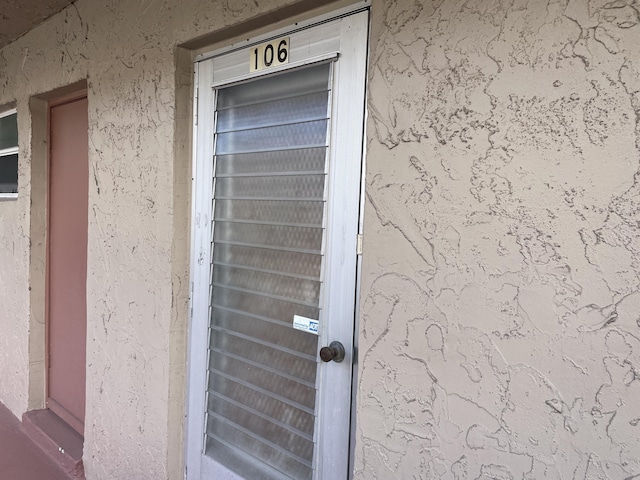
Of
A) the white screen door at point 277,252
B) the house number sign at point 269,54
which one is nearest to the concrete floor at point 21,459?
the white screen door at point 277,252

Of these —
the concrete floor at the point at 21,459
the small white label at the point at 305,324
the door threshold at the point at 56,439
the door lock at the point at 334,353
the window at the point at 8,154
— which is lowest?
the concrete floor at the point at 21,459

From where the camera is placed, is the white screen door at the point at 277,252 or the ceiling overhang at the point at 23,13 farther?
the ceiling overhang at the point at 23,13

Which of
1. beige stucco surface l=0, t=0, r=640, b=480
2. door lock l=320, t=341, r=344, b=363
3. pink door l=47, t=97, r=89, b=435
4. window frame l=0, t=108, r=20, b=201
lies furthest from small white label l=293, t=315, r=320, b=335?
window frame l=0, t=108, r=20, b=201

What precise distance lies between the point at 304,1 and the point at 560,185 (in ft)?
3.90

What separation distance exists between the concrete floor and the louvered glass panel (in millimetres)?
1645

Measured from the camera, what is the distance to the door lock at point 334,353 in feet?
6.05

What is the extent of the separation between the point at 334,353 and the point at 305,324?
205mm

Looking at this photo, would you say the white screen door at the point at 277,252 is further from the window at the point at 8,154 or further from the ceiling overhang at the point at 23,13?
the window at the point at 8,154

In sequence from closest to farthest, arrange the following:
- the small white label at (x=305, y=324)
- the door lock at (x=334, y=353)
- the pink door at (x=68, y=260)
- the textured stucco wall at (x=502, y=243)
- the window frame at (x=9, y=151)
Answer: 1. the textured stucco wall at (x=502, y=243)
2. the door lock at (x=334, y=353)
3. the small white label at (x=305, y=324)
4. the pink door at (x=68, y=260)
5. the window frame at (x=9, y=151)

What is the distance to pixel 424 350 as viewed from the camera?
1513 mm

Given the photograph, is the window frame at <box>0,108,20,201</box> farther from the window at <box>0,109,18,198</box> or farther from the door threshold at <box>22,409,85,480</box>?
the door threshold at <box>22,409,85,480</box>

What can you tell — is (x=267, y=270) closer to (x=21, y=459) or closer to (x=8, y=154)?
(x=21, y=459)

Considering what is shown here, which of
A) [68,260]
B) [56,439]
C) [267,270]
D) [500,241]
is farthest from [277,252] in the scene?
[56,439]

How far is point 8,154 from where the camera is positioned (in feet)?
13.7
